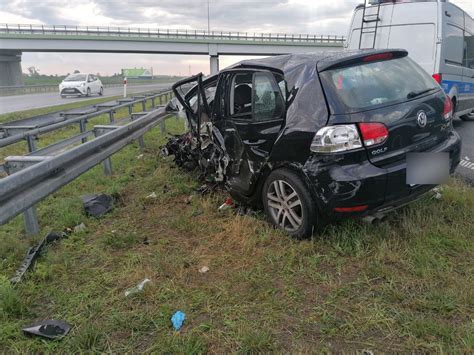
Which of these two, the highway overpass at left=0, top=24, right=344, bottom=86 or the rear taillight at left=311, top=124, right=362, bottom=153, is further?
the highway overpass at left=0, top=24, right=344, bottom=86

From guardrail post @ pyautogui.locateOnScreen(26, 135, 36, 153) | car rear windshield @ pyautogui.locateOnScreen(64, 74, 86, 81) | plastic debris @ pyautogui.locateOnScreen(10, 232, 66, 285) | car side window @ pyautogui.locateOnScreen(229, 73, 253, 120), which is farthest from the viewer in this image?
car rear windshield @ pyautogui.locateOnScreen(64, 74, 86, 81)

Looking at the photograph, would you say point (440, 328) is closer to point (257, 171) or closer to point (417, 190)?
point (417, 190)

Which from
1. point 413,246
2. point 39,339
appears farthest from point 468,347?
point 39,339

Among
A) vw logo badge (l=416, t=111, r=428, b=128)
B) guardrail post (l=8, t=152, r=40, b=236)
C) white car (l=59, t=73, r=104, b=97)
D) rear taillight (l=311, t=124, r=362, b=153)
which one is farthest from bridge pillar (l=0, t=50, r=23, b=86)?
vw logo badge (l=416, t=111, r=428, b=128)

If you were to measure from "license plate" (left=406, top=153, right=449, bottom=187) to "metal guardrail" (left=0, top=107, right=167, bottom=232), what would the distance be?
3082 mm

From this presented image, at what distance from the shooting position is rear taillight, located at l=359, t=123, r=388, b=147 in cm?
324

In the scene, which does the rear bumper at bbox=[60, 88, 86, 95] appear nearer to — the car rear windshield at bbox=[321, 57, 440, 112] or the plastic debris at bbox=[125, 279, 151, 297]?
the car rear windshield at bbox=[321, 57, 440, 112]

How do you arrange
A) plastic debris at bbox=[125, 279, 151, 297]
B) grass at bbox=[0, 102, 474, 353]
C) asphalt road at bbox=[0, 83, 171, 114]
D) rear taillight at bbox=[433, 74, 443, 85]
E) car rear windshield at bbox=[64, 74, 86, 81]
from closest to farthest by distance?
grass at bbox=[0, 102, 474, 353], plastic debris at bbox=[125, 279, 151, 297], rear taillight at bbox=[433, 74, 443, 85], asphalt road at bbox=[0, 83, 171, 114], car rear windshield at bbox=[64, 74, 86, 81]

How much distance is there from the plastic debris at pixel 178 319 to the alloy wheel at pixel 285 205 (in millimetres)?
1360

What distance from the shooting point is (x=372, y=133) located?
10.7 ft

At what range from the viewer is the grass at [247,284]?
251 cm

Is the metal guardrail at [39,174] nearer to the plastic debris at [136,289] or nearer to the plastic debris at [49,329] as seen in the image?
the plastic debris at [49,329]

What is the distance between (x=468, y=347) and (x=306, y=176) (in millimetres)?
1634

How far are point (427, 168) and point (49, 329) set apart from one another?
313 cm
